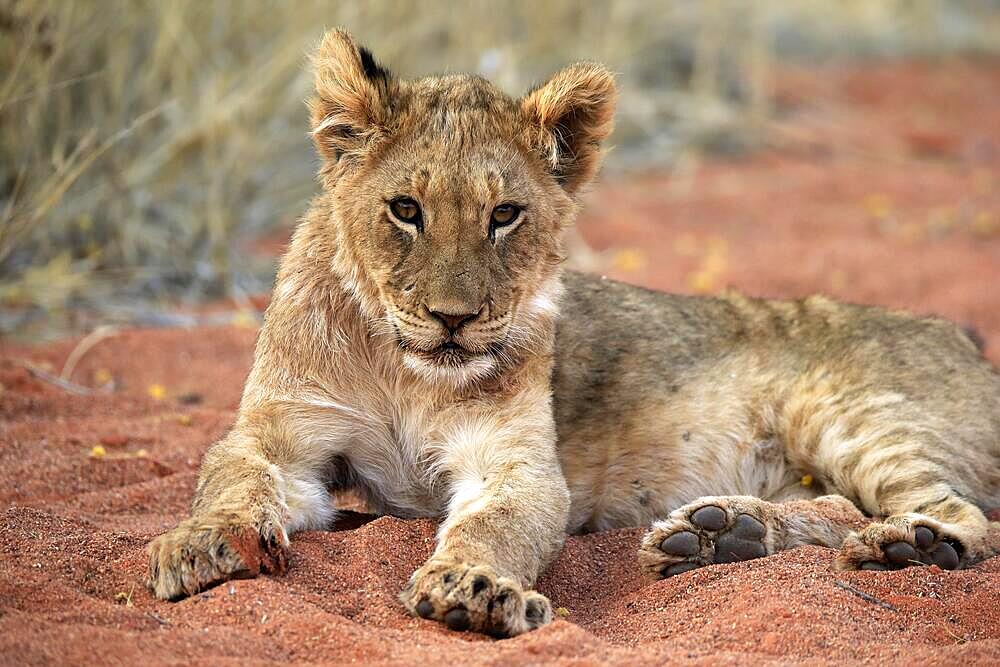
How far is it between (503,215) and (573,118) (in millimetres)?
494

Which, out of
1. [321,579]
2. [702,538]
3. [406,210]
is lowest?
[321,579]

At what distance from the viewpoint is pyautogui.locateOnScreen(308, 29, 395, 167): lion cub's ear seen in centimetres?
383

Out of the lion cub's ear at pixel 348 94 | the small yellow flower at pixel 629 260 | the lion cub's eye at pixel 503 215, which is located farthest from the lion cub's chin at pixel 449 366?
the small yellow flower at pixel 629 260

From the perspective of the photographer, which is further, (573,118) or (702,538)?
(573,118)

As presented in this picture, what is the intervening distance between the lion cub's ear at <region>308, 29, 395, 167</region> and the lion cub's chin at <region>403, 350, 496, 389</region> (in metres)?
0.64

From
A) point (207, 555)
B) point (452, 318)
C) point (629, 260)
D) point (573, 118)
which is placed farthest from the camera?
point (629, 260)

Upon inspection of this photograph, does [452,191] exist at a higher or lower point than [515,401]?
higher

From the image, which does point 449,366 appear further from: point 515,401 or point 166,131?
point 166,131

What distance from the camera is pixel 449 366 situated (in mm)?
3756

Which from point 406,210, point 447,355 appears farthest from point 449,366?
point 406,210

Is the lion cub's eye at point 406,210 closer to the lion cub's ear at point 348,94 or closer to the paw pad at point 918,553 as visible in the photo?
the lion cub's ear at point 348,94

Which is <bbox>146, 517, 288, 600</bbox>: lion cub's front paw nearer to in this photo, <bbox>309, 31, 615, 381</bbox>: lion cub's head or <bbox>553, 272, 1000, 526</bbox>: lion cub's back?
<bbox>309, 31, 615, 381</bbox>: lion cub's head

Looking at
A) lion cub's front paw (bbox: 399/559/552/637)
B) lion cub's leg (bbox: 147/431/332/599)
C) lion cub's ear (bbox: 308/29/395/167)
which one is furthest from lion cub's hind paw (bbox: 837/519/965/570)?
lion cub's ear (bbox: 308/29/395/167)

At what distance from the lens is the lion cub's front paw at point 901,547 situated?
368cm
